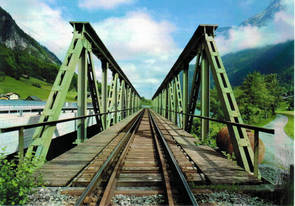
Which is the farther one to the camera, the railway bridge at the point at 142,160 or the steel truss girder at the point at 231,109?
the steel truss girder at the point at 231,109

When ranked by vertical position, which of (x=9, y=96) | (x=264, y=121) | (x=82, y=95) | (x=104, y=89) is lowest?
(x=264, y=121)

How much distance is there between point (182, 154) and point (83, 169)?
2670mm

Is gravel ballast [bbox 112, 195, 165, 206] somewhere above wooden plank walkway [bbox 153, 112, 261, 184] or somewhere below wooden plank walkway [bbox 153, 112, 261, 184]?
below

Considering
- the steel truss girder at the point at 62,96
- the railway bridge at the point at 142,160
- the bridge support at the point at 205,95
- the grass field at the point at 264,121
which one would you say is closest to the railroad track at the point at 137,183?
the railway bridge at the point at 142,160

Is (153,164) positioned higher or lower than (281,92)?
lower

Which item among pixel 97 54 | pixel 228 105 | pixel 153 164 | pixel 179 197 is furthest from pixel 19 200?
pixel 97 54

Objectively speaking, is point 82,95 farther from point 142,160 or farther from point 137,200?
point 137,200

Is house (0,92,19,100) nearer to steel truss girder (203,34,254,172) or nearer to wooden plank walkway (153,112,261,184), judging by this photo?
steel truss girder (203,34,254,172)

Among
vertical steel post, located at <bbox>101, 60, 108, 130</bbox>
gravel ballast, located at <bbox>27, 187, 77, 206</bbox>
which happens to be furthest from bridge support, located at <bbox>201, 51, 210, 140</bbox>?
vertical steel post, located at <bbox>101, 60, 108, 130</bbox>

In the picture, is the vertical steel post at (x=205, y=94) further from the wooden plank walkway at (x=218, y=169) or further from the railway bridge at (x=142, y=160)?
the wooden plank walkway at (x=218, y=169)

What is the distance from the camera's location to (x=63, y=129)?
7.35m

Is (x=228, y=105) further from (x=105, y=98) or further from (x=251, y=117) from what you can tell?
(x=251, y=117)

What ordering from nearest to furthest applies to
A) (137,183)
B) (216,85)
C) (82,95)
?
1. (137,183)
2. (216,85)
3. (82,95)

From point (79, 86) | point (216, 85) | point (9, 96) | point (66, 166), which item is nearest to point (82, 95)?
point (79, 86)
